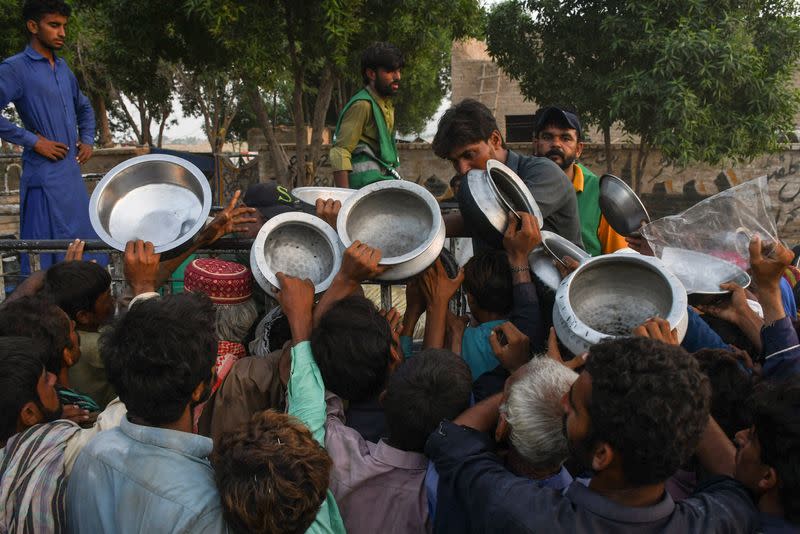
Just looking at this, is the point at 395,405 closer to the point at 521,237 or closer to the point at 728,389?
the point at 521,237

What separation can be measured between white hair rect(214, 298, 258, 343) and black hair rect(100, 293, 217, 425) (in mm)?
902

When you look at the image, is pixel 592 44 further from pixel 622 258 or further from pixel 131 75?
pixel 622 258

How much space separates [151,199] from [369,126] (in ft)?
6.35

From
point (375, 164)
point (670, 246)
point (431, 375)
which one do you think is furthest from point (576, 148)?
point (431, 375)

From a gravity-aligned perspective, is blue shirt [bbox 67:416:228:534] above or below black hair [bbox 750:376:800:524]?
below

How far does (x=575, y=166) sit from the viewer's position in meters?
3.80

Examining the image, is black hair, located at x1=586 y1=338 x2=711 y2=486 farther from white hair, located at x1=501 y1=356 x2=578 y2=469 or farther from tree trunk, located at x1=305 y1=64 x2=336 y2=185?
tree trunk, located at x1=305 y1=64 x2=336 y2=185

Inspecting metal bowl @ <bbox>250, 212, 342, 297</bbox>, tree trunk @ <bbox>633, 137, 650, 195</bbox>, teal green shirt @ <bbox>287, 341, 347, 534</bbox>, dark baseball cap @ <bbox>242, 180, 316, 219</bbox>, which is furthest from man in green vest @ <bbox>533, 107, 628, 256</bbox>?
tree trunk @ <bbox>633, 137, 650, 195</bbox>

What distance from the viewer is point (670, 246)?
2719 millimetres

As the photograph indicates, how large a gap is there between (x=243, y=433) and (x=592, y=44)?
33.1ft

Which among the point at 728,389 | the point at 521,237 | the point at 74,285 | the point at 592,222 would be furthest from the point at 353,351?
the point at 592,222

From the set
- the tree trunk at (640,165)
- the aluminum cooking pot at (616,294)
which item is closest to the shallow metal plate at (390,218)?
the aluminum cooking pot at (616,294)

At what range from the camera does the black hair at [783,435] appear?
4.74 ft

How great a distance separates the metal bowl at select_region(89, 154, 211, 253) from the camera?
112 inches
